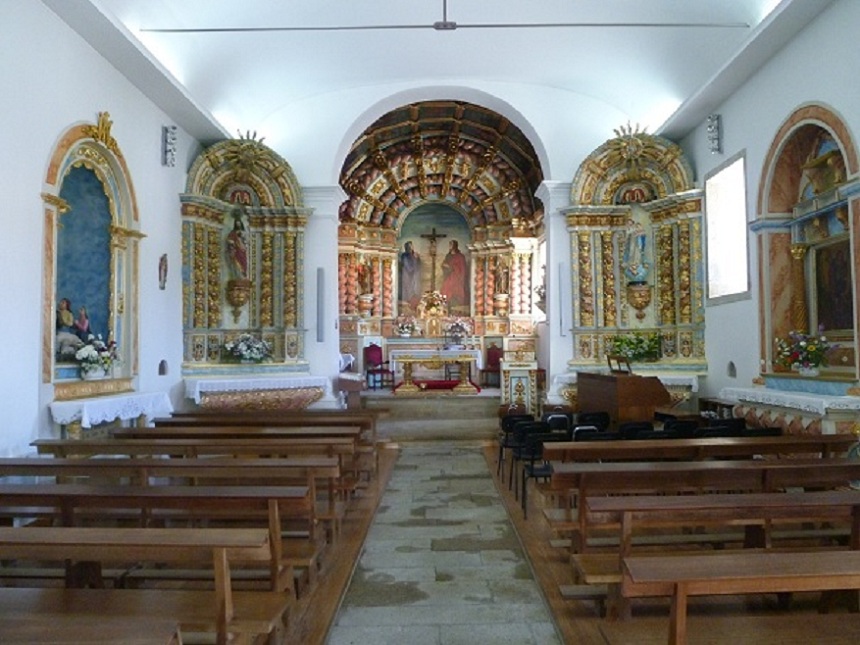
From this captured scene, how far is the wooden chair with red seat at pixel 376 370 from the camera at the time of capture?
58.7 feet

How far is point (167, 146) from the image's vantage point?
1080 cm

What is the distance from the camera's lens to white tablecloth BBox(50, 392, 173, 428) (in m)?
7.39

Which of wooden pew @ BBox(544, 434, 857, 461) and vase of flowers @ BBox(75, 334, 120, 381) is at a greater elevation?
vase of flowers @ BBox(75, 334, 120, 381)

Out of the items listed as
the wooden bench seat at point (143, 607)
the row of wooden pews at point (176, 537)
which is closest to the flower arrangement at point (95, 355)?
the row of wooden pews at point (176, 537)

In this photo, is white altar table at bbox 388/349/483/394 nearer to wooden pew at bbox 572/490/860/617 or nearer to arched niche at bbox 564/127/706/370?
arched niche at bbox 564/127/706/370

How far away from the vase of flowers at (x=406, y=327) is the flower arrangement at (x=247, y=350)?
6.69 m

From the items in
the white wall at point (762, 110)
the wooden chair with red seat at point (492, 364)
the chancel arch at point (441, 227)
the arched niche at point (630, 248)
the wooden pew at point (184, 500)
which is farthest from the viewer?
the wooden chair with red seat at point (492, 364)

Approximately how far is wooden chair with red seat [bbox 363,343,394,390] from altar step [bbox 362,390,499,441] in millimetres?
3638

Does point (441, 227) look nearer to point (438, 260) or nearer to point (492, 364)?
point (438, 260)

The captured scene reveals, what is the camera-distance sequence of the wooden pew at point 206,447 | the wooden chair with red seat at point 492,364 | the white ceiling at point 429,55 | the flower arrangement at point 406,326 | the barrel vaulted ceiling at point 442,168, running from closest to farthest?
the wooden pew at point 206,447
the white ceiling at point 429,55
the barrel vaulted ceiling at point 442,168
the wooden chair with red seat at point 492,364
the flower arrangement at point 406,326

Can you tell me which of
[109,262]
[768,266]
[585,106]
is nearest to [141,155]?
[109,262]

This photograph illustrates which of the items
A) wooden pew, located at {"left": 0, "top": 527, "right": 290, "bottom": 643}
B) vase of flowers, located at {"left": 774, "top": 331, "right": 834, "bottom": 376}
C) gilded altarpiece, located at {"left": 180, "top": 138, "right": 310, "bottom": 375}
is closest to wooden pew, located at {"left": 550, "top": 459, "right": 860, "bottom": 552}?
wooden pew, located at {"left": 0, "top": 527, "right": 290, "bottom": 643}

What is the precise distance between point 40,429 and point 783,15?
9410 millimetres

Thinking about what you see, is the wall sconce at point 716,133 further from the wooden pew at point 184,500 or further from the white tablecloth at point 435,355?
the wooden pew at point 184,500
